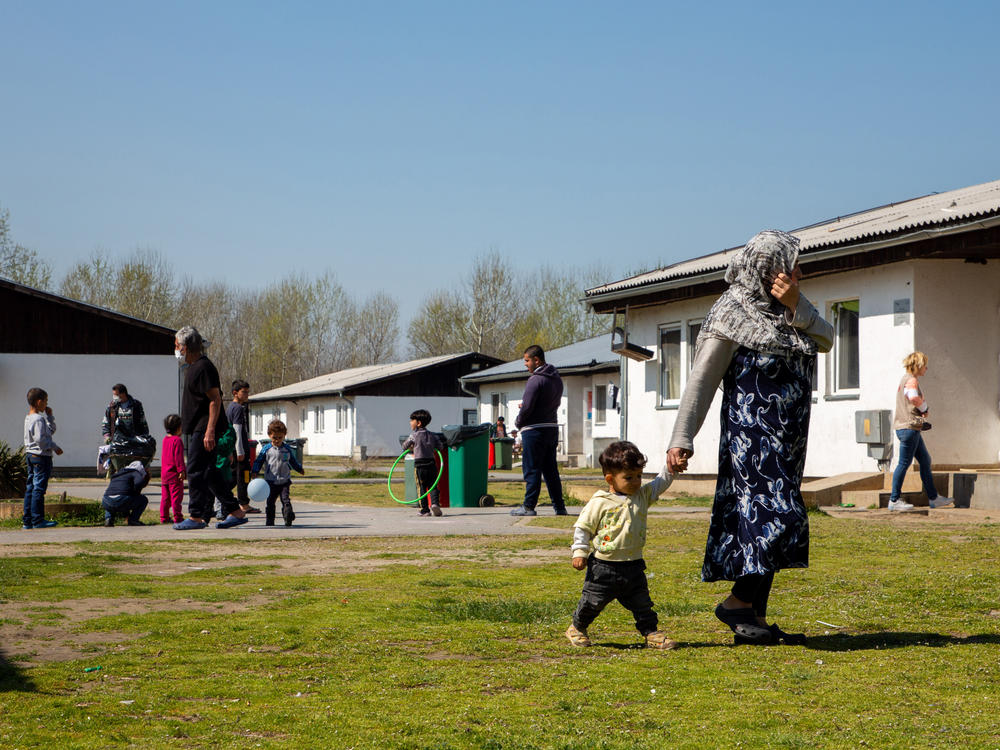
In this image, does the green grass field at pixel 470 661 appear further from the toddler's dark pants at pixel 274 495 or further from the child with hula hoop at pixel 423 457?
the child with hula hoop at pixel 423 457

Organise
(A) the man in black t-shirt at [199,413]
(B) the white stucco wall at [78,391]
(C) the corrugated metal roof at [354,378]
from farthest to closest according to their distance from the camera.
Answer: (C) the corrugated metal roof at [354,378] → (B) the white stucco wall at [78,391] → (A) the man in black t-shirt at [199,413]

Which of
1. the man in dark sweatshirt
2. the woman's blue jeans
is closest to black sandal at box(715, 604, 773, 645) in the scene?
the man in dark sweatshirt

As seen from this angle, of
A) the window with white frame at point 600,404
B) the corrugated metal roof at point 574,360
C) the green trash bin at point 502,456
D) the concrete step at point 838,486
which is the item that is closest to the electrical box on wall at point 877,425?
the concrete step at point 838,486

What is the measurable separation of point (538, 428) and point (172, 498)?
4411 mm

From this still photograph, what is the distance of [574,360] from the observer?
46.5 meters

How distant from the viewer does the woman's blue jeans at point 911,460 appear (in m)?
14.6

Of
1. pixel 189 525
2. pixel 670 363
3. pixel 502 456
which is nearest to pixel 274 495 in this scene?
pixel 189 525

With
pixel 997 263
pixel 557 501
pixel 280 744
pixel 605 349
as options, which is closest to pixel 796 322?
pixel 280 744

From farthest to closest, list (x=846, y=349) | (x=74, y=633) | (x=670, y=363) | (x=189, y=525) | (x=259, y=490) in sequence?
(x=670, y=363), (x=846, y=349), (x=259, y=490), (x=189, y=525), (x=74, y=633)

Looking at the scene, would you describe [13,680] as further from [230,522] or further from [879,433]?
[879,433]

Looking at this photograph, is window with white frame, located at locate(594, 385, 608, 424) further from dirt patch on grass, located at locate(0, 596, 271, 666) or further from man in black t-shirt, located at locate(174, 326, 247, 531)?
dirt patch on grass, located at locate(0, 596, 271, 666)

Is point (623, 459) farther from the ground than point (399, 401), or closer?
closer

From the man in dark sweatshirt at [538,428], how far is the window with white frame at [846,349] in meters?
5.71

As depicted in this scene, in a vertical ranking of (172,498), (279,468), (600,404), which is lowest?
(172,498)
